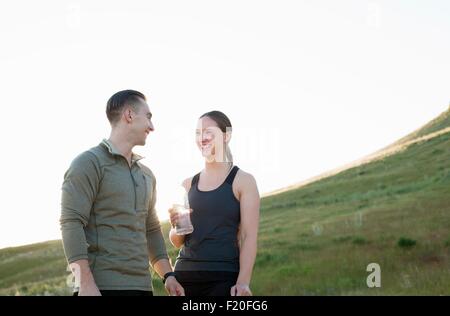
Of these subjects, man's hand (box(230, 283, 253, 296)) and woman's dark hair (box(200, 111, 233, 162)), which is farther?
woman's dark hair (box(200, 111, 233, 162))

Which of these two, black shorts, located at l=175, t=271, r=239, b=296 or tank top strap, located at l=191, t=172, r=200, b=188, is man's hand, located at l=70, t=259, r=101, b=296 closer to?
black shorts, located at l=175, t=271, r=239, b=296

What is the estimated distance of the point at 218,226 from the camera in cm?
504

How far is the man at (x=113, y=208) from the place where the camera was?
446 cm

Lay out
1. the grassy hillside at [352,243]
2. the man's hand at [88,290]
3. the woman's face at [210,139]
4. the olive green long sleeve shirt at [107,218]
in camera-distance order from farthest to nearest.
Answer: the grassy hillside at [352,243]
the woman's face at [210,139]
the olive green long sleeve shirt at [107,218]
the man's hand at [88,290]

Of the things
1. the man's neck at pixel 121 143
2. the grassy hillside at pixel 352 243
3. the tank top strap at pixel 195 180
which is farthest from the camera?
the grassy hillside at pixel 352 243

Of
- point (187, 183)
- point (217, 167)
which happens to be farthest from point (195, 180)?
point (217, 167)

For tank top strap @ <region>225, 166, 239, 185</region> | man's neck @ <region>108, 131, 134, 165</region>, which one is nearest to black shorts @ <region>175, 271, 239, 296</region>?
tank top strap @ <region>225, 166, 239, 185</region>

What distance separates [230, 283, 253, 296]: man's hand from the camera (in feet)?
15.6

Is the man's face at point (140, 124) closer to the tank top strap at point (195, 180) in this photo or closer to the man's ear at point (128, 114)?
the man's ear at point (128, 114)

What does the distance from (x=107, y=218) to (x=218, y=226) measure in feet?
2.80

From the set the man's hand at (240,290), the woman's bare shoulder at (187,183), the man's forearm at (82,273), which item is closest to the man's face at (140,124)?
the woman's bare shoulder at (187,183)

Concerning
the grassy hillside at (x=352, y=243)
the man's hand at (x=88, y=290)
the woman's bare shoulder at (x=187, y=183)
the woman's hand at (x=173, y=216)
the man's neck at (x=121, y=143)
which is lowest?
the grassy hillside at (x=352, y=243)

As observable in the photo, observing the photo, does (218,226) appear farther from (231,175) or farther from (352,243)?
(352,243)

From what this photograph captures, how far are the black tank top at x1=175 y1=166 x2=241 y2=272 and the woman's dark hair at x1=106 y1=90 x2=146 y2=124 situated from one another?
2.87 feet
